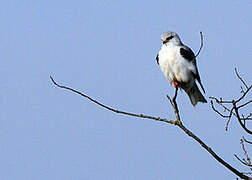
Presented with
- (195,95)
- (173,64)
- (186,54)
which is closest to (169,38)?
(186,54)

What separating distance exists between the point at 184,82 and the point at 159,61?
0.58 m

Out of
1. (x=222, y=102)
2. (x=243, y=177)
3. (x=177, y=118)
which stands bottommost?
(x=243, y=177)

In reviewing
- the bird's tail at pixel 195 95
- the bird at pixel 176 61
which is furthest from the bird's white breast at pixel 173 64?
the bird's tail at pixel 195 95

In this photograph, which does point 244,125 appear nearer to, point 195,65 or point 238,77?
point 238,77

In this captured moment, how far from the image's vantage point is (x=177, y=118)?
5.45 metres

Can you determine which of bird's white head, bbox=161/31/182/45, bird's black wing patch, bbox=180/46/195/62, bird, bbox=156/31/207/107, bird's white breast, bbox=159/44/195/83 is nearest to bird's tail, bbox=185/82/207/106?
bird, bbox=156/31/207/107

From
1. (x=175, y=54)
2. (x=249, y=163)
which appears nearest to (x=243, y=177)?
(x=249, y=163)

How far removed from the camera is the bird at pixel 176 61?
898 centimetres

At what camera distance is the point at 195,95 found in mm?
9656

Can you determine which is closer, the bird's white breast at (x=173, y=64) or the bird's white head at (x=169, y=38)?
the bird's white breast at (x=173, y=64)

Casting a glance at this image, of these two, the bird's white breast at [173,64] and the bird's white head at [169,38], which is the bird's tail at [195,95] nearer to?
the bird's white breast at [173,64]

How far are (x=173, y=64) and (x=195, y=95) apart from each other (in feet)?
3.20

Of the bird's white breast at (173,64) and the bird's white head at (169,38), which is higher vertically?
the bird's white head at (169,38)

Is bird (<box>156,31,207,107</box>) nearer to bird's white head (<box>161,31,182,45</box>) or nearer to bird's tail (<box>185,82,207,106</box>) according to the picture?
bird's white head (<box>161,31,182,45</box>)
